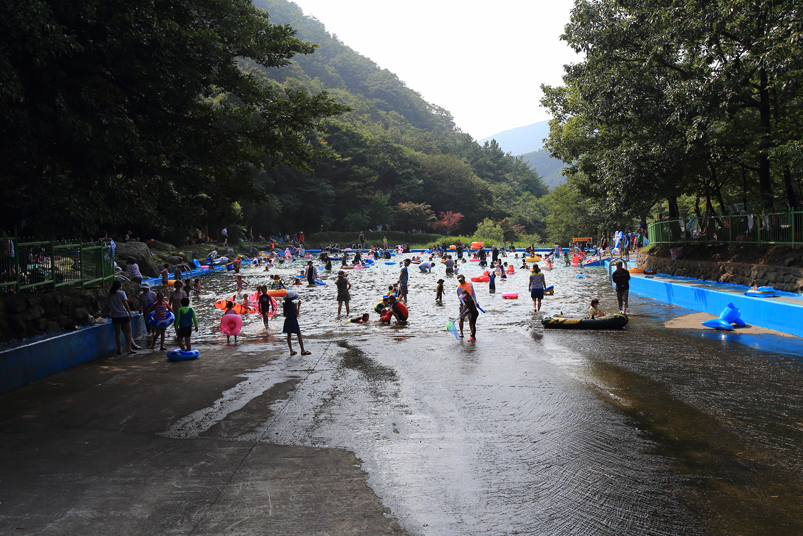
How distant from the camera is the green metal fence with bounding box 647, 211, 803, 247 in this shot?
16297mm

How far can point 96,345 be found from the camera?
453 inches

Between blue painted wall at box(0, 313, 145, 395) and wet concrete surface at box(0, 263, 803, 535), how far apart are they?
0.37m

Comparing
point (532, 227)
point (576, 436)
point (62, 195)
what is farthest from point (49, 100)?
point (532, 227)

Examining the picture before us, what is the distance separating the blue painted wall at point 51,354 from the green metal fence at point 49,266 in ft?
4.16

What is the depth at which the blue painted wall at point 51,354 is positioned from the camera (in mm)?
8586

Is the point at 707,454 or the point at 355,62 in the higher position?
the point at 355,62

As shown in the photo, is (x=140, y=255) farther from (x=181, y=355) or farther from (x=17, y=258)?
(x=181, y=355)

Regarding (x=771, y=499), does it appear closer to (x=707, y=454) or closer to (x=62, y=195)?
(x=707, y=454)

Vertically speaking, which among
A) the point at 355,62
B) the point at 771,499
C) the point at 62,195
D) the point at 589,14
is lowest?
the point at 771,499

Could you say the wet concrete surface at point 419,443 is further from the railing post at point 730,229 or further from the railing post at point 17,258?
the railing post at point 730,229

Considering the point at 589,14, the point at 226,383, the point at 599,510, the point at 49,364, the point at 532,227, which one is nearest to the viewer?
the point at 599,510

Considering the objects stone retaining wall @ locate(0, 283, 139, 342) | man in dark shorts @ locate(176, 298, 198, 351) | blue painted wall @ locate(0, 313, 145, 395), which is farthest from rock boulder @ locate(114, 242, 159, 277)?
man in dark shorts @ locate(176, 298, 198, 351)

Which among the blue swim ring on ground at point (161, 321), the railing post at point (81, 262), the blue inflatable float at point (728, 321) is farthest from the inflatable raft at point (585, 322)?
the railing post at point (81, 262)

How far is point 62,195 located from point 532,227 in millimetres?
82777
